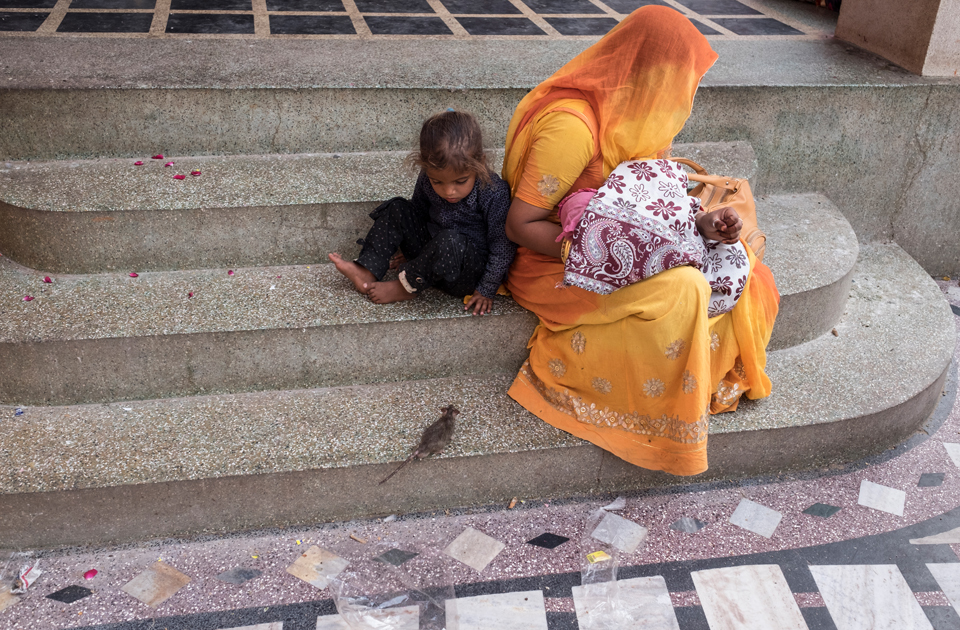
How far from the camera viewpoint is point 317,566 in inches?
85.2

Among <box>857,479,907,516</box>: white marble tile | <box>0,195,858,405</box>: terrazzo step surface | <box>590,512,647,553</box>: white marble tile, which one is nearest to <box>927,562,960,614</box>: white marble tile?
<box>857,479,907,516</box>: white marble tile

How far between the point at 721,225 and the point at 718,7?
3.39 metres

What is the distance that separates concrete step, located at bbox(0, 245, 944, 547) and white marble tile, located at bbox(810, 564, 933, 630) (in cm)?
46

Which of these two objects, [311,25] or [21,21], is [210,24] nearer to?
[311,25]

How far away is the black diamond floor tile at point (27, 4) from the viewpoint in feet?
13.0

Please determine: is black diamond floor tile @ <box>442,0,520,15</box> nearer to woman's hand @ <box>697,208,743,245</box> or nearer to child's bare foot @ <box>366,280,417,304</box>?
child's bare foot @ <box>366,280,417,304</box>

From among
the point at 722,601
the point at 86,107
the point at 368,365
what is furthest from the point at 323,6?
the point at 722,601

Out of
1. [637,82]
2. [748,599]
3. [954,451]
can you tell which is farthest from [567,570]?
[954,451]

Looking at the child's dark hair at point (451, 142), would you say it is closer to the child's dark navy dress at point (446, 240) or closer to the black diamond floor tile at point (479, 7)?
the child's dark navy dress at point (446, 240)

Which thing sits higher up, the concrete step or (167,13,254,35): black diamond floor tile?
(167,13,254,35): black diamond floor tile

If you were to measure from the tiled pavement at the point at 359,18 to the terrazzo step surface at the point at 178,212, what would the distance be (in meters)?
1.18

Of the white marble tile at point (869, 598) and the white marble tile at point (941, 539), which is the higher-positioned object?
the white marble tile at point (941, 539)

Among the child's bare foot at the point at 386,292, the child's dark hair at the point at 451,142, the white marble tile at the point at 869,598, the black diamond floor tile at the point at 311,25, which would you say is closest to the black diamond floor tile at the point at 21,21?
the black diamond floor tile at the point at 311,25

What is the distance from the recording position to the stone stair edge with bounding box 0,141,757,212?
2660 mm
